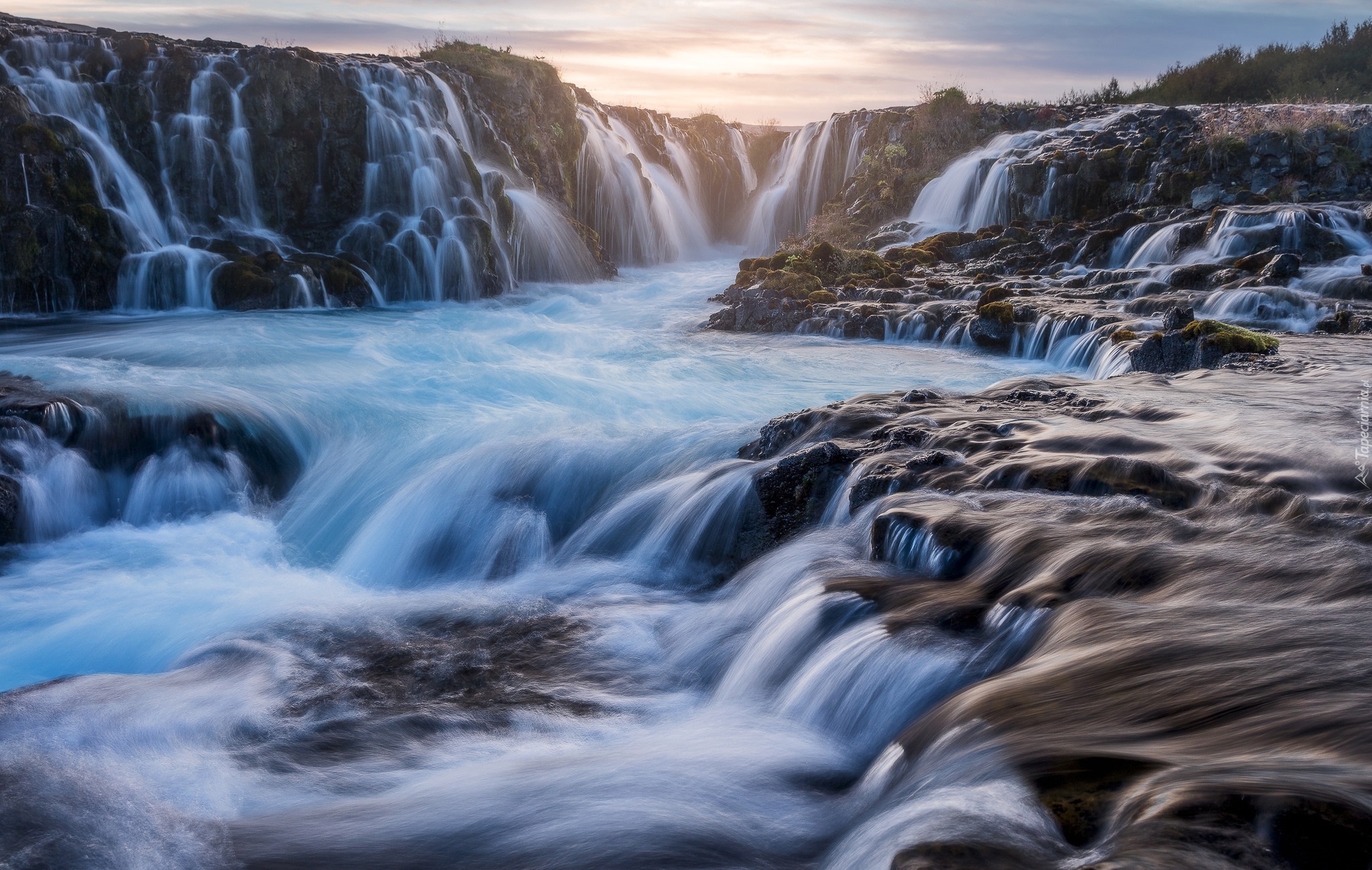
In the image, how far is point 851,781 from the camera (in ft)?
13.8

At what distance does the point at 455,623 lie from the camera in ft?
22.1

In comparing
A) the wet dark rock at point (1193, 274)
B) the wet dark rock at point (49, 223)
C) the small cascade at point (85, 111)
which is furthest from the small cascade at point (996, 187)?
the wet dark rock at point (49, 223)

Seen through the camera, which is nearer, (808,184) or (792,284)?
(792,284)

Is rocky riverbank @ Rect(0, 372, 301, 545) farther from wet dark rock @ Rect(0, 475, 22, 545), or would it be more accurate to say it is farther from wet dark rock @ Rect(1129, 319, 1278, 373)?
wet dark rock @ Rect(1129, 319, 1278, 373)

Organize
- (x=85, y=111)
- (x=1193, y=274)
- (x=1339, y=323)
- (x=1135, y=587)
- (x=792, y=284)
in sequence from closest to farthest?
1. (x=1135, y=587)
2. (x=1339, y=323)
3. (x=1193, y=274)
4. (x=85, y=111)
5. (x=792, y=284)

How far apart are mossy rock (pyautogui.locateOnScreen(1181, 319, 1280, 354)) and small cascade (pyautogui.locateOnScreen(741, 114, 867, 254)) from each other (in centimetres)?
3007

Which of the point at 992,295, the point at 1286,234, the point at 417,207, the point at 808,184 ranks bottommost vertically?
the point at 992,295

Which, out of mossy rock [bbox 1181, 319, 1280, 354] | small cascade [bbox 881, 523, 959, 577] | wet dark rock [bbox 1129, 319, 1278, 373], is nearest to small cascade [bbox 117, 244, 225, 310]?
wet dark rock [bbox 1129, 319, 1278, 373]

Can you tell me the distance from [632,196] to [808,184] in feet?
34.9

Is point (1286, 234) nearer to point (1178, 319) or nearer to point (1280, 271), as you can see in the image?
point (1280, 271)

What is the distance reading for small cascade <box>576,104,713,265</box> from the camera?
1307 inches

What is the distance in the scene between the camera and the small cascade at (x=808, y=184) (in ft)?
133

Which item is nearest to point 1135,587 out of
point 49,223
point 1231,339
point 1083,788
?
point 1083,788

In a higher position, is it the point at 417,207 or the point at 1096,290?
the point at 417,207
